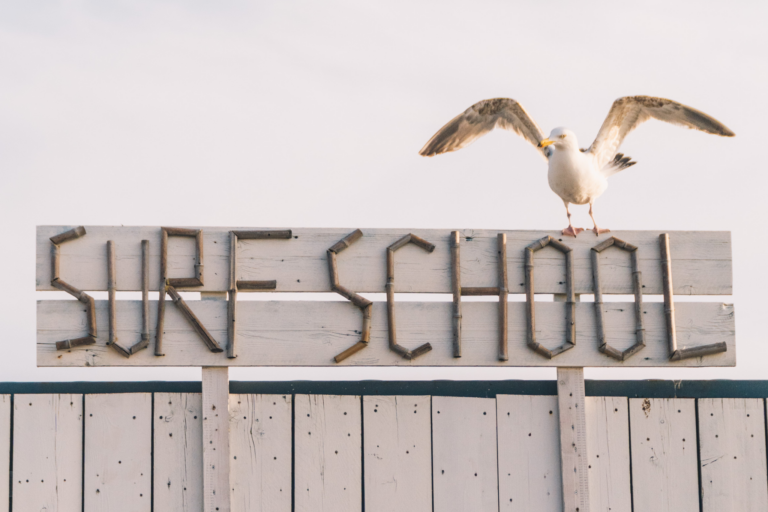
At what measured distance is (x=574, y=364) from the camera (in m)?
3.54

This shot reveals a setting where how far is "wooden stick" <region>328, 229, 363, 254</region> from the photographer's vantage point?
3.51 meters

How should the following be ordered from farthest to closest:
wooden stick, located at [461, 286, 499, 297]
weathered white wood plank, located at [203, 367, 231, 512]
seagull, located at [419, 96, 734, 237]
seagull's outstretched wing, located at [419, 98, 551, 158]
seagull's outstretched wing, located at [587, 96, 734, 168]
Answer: seagull's outstretched wing, located at [419, 98, 551, 158]
seagull's outstretched wing, located at [587, 96, 734, 168]
seagull, located at [419, 96, 734, 237]
wooden stick, located at [461, 286, 499, 297]
weathered white wood plank, located at [203, 367, 231, 512]

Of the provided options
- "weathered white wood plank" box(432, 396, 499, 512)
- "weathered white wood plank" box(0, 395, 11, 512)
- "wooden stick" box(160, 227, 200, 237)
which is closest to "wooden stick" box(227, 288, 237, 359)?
"wooden stick" box(160, 227, 200, 237)

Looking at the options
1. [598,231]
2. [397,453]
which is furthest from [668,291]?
[397,453]

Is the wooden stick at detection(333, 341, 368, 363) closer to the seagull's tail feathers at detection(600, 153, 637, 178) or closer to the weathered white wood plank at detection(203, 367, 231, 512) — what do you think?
the weathered white wood plank at detection(203, 367, 231, 512)

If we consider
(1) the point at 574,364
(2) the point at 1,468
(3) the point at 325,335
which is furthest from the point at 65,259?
(1) the point at 574,364

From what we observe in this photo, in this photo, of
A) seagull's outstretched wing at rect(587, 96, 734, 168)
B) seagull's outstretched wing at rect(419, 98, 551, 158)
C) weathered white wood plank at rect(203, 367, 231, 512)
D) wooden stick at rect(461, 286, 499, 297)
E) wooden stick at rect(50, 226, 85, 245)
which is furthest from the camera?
seagull's outstretched wing at rect(419, 98, 551, 158)

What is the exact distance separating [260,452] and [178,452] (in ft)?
1.30

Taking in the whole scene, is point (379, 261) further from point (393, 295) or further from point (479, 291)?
point (479, 291)

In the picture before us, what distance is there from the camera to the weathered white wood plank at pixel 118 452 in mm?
3408

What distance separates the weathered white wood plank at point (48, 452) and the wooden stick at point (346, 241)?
57.2 inches

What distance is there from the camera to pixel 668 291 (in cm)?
362

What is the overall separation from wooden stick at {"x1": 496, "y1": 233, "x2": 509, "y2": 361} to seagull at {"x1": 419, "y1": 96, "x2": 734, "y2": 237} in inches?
24.2

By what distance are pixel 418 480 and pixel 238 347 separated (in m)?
1.09
